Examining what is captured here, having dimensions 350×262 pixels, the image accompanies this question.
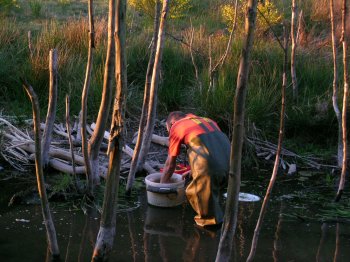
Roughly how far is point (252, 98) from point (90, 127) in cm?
218

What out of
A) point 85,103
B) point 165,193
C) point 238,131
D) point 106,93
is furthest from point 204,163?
point 238,131

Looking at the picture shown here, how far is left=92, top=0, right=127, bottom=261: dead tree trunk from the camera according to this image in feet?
12.9

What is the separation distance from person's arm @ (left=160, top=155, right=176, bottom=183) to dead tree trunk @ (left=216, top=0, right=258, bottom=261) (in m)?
2.40

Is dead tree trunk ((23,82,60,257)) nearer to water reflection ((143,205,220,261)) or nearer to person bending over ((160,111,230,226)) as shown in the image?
water reflection ((143,205,220,261))

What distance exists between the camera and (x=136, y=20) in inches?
504

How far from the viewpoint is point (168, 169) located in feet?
18.9

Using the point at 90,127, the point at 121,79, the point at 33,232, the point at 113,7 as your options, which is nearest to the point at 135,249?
the point at 33,232

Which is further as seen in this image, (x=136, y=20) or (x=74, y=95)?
(x=136, y=20)

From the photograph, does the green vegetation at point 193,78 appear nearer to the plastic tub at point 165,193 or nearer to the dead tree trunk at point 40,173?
the plastic tub at point 165,193

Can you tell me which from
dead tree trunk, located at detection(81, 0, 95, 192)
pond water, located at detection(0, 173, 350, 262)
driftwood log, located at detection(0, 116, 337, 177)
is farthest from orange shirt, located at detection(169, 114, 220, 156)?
driftwood log, located at detection(0, 116, 337, 177)

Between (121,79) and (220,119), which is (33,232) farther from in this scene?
(220,119)

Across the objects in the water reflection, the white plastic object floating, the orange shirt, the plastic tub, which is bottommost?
the water reflection

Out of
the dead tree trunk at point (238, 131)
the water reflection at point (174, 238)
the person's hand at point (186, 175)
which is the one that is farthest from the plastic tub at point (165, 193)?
the dead tree trunk at point (238, 131)

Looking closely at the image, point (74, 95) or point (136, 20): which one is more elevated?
point (136, 20)
